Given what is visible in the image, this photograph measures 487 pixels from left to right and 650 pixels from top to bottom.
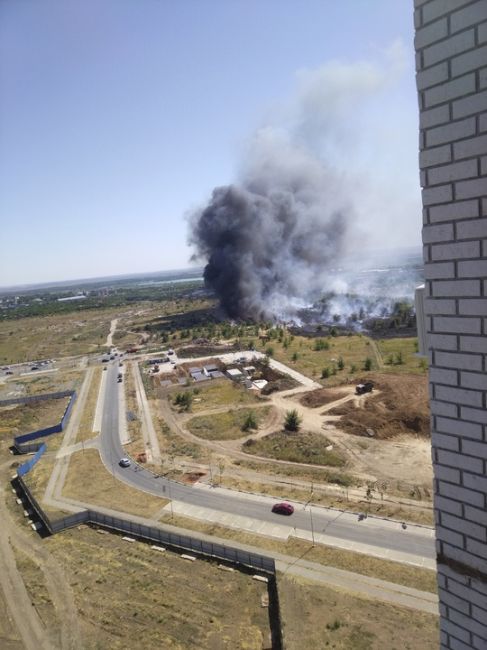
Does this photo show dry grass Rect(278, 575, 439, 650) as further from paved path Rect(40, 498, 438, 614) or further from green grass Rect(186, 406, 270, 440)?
green grass Rect(186, 406, 270, 440)

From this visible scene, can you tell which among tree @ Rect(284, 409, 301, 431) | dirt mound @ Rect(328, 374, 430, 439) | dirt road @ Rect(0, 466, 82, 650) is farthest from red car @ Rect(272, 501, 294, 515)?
dirt mound @ Rect(328, 374, 430, 439)

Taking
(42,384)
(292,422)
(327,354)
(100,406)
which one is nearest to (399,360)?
(327,354)

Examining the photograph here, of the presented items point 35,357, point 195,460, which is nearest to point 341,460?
point 195,460

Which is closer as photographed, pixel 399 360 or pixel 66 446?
pixel 66 446

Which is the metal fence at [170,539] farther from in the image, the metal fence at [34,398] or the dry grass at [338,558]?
the metal fence at [34,398]

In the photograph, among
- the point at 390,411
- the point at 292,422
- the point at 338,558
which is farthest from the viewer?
the point at 390,411

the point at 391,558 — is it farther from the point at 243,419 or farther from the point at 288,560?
the point at 243,419

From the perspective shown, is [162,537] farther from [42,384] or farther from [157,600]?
[42,384]
